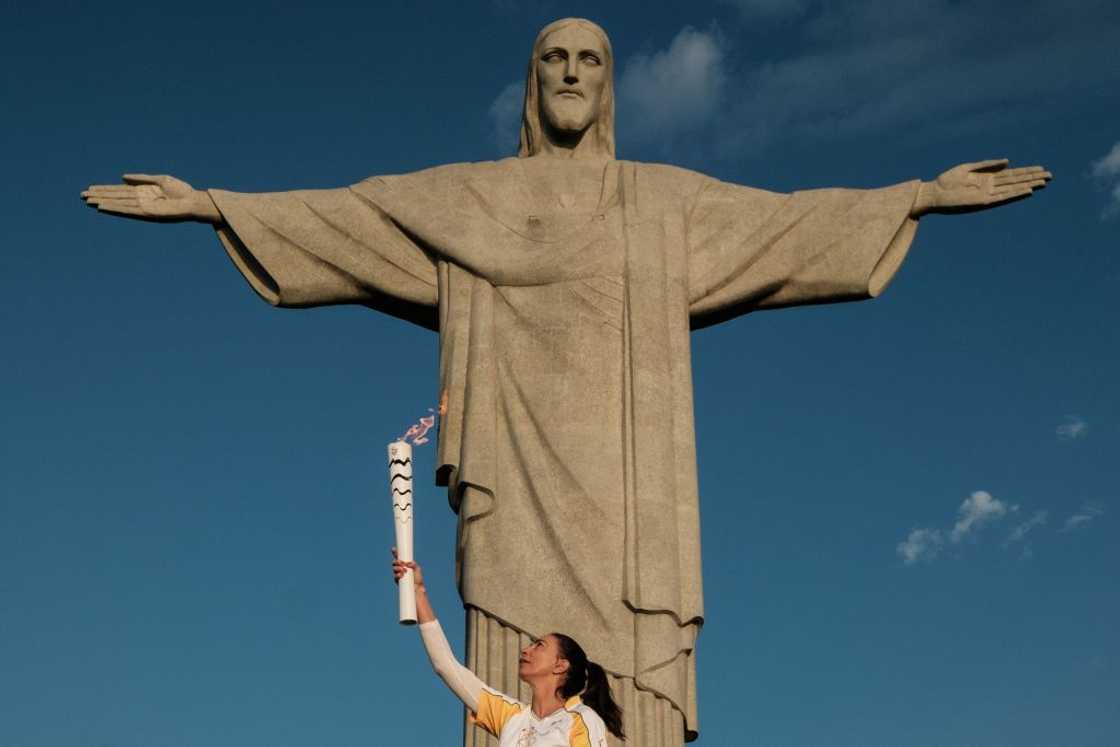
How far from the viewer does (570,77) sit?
51.1ft

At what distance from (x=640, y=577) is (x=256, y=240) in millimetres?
4186

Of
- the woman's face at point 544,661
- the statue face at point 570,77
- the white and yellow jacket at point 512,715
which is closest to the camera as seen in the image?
the white and yellow jacket at point 512,715

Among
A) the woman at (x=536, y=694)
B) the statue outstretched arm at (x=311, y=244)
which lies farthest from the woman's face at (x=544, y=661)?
the statue outstretched arm at (x=311, y=244)

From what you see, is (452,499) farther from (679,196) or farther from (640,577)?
(679,196)

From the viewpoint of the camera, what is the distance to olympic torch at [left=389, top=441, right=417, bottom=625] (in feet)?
31.0

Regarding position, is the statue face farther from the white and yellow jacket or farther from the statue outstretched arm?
the white and yellow jacket

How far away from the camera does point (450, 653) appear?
31.7 feet

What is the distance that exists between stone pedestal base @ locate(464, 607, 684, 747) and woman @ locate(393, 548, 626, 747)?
3583 mm

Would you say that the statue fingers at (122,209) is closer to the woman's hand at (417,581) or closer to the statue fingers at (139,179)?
the statue fingers at (139,179)

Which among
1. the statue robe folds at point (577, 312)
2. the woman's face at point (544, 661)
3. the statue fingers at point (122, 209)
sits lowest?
the woman's face at point (544, 661)

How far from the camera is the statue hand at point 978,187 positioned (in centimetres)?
1501

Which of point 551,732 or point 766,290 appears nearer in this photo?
point 551,732

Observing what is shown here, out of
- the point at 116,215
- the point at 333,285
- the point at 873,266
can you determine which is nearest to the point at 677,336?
the point at 873,266

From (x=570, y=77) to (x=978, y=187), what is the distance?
11.0 ft
